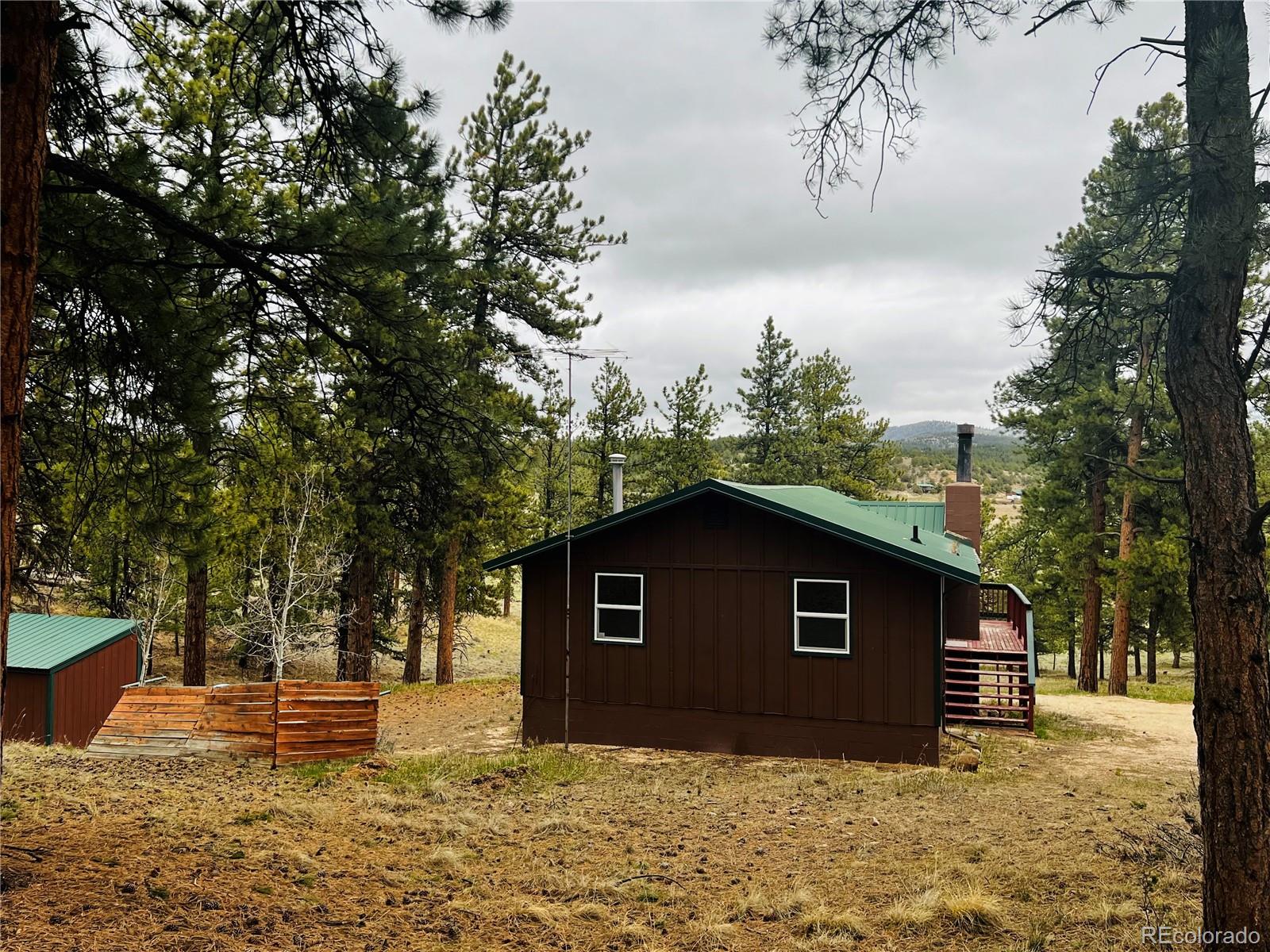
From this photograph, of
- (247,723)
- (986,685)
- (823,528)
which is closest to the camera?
(247,723)

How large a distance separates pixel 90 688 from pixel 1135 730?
1981 cm

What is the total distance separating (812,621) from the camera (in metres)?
12.4

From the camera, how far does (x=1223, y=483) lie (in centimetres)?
440

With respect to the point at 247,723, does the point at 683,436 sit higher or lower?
higher

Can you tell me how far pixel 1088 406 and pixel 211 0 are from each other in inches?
989

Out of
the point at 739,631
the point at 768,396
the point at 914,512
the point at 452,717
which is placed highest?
the point at 768,396

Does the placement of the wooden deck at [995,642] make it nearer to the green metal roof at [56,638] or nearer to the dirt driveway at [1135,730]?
the dirt driveway at [1135,730]

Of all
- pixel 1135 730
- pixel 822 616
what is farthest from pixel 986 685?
pixel 822 616

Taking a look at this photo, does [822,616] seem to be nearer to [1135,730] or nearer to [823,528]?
[823,528]

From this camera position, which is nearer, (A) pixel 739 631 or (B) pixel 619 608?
(A) pixel 739 631

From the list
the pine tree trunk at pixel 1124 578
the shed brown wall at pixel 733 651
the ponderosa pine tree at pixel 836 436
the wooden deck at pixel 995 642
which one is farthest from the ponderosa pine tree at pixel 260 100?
the ponderosa pine tree at pixel 836 436

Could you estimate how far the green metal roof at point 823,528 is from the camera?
37.3ft

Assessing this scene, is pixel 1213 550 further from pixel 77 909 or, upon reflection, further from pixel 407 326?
pixel 77 909

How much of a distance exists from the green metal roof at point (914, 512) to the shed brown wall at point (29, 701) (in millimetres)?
17014
